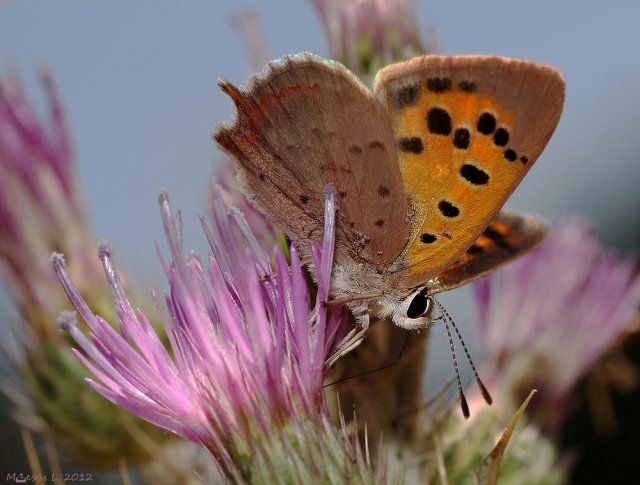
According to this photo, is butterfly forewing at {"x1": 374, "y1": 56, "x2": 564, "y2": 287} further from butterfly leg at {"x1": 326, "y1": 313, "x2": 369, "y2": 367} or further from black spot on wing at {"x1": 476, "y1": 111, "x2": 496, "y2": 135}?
butterfly leg at {"x1": 326, "y1": 313, "x2": 369, "y2": 367}

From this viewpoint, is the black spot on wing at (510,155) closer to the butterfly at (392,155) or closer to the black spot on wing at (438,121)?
the butterfly at (392,155)

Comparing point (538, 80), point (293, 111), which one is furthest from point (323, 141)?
point (538, 80)

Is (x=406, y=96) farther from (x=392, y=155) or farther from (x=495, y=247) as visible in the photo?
(x=495, y=247)

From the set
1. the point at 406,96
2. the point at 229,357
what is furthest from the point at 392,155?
the point at 229,357

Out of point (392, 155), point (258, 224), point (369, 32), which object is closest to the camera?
point (392, 155)

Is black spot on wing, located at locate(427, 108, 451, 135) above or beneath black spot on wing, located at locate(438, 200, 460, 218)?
above

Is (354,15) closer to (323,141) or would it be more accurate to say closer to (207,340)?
(323,141)

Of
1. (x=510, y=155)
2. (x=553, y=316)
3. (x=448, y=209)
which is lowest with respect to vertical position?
(x=553, y=316)

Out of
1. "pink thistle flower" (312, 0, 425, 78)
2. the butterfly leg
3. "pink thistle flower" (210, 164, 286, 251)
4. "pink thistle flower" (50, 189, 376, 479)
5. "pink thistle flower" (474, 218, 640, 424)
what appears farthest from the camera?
"pink thistle flower" (474, 218, 640, 424)

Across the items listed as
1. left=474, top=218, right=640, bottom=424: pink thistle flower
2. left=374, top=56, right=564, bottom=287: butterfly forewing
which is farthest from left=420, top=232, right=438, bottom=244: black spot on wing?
left=474, top=218, right=640, bottom=424: pink thistle flower
